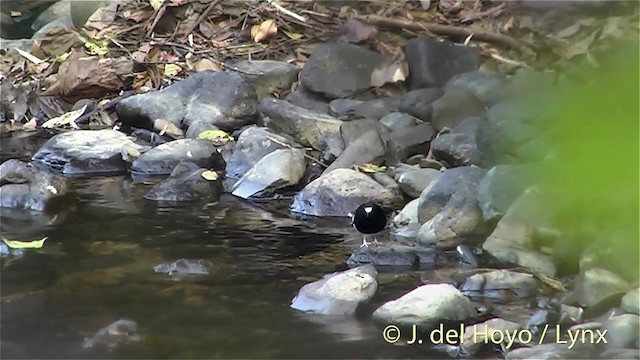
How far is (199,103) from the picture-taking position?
296 inches

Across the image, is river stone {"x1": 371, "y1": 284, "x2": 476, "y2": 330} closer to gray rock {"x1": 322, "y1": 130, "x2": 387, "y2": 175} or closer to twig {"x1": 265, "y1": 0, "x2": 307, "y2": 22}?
gray rock {"x1": 322, "y1": 130, "x2": 387, "y2": 175}

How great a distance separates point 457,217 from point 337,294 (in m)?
1.12

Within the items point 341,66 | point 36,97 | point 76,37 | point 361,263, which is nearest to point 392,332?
point 361,263

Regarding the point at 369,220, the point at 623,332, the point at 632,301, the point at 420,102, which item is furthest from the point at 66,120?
the point at 623,332

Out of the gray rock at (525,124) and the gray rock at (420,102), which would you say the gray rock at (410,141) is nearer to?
the gray rock at (420,102)

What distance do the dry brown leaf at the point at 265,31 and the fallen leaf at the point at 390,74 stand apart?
5.35 feet

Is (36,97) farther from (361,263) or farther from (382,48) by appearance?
(361,263)

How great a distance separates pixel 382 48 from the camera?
775 cm

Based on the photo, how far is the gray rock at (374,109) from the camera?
274 inches

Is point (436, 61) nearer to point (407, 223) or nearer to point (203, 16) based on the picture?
point (407, 223)

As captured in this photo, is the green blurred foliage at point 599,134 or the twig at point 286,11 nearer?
the green blurred foliage at point 599,134

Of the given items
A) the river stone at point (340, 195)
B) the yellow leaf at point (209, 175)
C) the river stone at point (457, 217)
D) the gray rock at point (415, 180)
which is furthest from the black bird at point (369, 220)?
the yellow leaf at point (209, 175)

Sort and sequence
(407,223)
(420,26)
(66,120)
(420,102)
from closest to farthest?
1. (407,223)
2. (420,102)
3. (420,26)
4. (66,120)

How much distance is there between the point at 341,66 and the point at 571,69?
6699 millimetres
